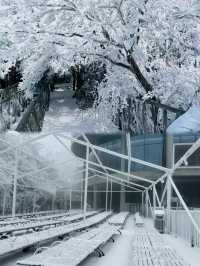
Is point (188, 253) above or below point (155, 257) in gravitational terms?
below

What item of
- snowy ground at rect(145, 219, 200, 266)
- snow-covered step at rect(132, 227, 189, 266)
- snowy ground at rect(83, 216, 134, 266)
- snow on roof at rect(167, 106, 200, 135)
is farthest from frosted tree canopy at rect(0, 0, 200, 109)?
snow-covered step at rect(132, 227, 189, 266)

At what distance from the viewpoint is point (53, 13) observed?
10133 mm

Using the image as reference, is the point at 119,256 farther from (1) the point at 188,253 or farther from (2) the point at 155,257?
(2) the point at 155,257

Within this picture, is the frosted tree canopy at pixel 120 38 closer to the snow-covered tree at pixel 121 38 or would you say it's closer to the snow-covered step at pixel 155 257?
the snow-covered tree at pixel 121 38

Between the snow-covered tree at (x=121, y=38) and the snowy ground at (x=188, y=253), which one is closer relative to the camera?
the snowy ground at (x=188, y=253)

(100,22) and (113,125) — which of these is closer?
(100,22)

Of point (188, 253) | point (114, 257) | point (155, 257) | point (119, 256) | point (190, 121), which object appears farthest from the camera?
point (190, 121)

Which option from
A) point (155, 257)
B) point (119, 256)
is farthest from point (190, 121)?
point (155, 257)

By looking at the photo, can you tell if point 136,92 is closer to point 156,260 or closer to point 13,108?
point 156,260

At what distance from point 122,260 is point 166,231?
26.6ft

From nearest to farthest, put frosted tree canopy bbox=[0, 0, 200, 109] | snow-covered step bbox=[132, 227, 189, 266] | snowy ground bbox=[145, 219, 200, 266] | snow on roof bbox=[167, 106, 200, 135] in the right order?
1. snow-covered step bbox=[132, 227, 189, 266]
2. snowy ground bbox=[145, 219, 200, 266]
3. frosted tree canopy bbox=[0, 0, 200, 109]
4. snow on roof bbox=[167, 106, 200, 135]

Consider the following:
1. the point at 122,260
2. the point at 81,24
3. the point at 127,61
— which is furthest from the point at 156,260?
the point at 81,24

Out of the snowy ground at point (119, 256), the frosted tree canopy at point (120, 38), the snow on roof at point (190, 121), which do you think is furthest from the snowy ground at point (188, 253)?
the frosted tree canopy at point (120, 38)

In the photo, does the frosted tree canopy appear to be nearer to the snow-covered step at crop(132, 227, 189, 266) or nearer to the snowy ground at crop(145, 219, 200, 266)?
the snowy ground at crop(145, 219, 200, 266)
